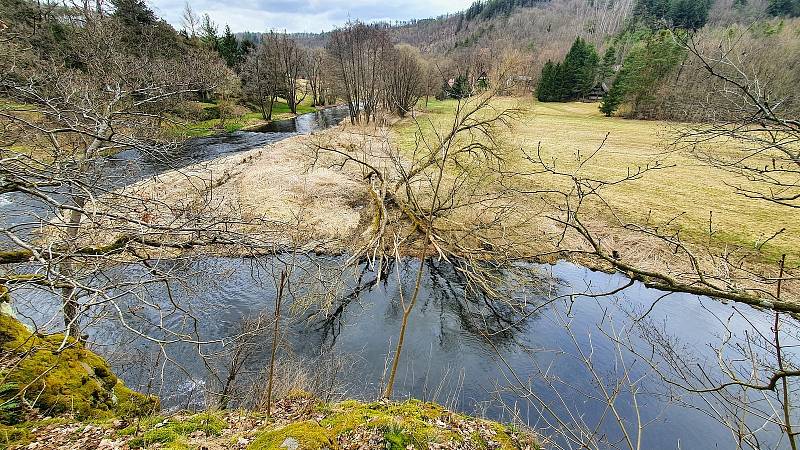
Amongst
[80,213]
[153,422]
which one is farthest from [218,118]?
[153,422]

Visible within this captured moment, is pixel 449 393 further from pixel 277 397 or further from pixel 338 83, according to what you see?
pixel 338 83

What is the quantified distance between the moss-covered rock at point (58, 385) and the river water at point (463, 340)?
66 cm

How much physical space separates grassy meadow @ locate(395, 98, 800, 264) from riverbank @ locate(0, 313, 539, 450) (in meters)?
4.44

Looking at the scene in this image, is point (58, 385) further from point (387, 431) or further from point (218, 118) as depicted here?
point (218, 118)

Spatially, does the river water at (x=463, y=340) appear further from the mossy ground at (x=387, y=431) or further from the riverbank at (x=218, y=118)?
the riverbank at (x=218, y=118)

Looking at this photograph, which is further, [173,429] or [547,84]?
[547,84]

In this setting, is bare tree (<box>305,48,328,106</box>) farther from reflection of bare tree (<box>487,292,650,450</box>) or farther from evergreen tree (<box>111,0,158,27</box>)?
reflection of bare tree (<box>487,292,650,450</box>)

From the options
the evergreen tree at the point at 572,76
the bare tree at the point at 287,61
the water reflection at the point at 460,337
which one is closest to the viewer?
the water reflection at the point at 460,337

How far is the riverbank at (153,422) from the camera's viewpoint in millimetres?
4203

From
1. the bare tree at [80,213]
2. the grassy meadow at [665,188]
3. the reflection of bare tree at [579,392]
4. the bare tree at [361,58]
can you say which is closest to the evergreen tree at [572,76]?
the grassy meadow at [665,188]

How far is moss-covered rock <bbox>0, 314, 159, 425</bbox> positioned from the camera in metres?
4.61

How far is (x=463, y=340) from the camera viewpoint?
34.0 feet

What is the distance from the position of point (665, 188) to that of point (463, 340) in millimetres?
16972

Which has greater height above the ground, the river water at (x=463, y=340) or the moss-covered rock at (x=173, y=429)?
the moss-covered rock at (x=173, y=429)
